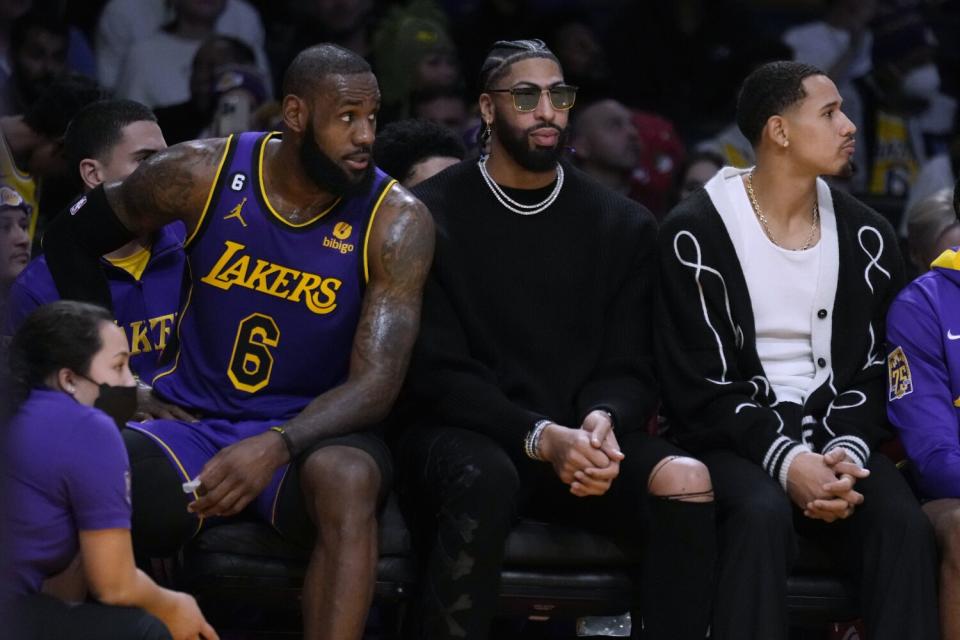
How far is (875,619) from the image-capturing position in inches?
171

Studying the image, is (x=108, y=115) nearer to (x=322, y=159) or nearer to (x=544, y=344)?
(x=322, y=159)

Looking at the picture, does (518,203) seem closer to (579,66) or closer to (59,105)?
(59,105)

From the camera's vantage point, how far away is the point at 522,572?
4.43m

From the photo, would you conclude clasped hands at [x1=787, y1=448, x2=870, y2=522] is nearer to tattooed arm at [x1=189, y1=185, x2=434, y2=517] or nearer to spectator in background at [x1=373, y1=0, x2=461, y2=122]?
tattooed arm at [x1=189, y1=185, x2=434, y2=517]

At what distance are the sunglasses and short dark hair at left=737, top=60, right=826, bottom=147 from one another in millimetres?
540

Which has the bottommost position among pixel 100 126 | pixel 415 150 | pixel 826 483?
pixel 826 483

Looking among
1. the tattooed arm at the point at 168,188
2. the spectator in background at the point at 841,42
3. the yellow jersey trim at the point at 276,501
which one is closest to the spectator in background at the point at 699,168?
the spectator in background at the point at 841,42

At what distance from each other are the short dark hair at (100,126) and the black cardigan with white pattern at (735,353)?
177 cm

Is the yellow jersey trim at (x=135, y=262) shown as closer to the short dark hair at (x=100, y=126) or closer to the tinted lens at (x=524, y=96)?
the short dark hair at (x=100, y=126)

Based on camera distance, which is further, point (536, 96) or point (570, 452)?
point (536, 96)

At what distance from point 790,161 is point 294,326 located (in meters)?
1.55

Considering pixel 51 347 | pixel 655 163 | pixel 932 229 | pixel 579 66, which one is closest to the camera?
pixel 51 347

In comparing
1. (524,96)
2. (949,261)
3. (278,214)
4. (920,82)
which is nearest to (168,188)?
(278,214)

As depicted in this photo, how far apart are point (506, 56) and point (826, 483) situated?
159cm
